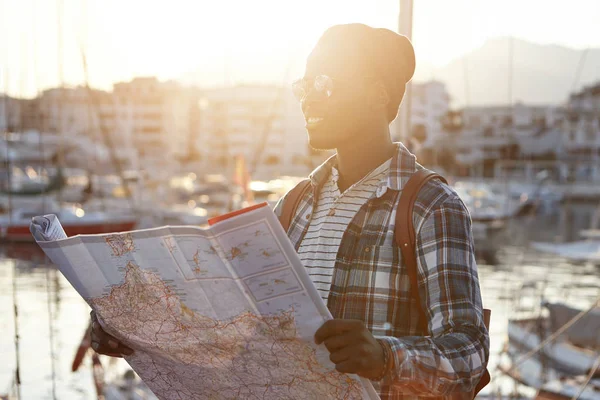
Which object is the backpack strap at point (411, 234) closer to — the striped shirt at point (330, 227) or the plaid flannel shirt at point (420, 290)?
the plaid flannel shirt at point (420, 290)

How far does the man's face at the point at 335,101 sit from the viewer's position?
67.4 inches

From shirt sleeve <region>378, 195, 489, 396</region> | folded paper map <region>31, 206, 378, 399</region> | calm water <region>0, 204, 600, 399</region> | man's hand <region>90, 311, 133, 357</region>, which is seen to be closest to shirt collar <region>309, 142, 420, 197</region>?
shirt sleeve <region>378, 195, 489, 396</region>

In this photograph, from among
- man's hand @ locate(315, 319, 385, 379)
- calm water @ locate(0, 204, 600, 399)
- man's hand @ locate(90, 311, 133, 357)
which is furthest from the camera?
calm water @ locate(0, 204, 600, 399)

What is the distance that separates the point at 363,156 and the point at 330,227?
186mm

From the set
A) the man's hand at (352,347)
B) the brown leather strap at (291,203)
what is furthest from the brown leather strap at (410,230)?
the brown leather strap at (291,203)

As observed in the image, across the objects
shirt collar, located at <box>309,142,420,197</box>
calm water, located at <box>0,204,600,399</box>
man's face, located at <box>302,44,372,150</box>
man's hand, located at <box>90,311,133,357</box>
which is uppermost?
man's face, located at <box>302,44,372,150</box>

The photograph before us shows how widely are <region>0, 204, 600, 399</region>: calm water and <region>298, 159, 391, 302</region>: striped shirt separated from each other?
3.60 meters

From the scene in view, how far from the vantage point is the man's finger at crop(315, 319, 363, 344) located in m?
1.31

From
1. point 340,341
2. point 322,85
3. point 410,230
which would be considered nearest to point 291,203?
point 322,85

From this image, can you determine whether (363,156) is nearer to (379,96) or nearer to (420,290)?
(379,96)

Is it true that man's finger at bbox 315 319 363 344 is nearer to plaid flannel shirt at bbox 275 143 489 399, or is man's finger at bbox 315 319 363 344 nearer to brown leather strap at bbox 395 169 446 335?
plaid flannel shirt at bbox 275 143 489 399

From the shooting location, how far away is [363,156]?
1.79 m

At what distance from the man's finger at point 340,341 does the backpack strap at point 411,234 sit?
0.91ft

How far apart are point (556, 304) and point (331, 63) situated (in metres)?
10.2
